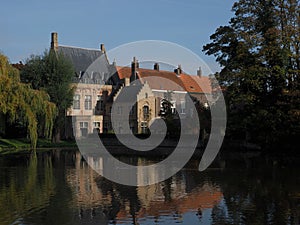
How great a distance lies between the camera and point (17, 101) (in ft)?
95.2

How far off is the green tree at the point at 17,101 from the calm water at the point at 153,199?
10.5 m

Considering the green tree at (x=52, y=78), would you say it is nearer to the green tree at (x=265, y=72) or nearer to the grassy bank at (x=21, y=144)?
the grassy bank at (x=21, y=144)

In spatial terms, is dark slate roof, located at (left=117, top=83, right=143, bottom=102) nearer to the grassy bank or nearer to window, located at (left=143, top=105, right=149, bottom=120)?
window, located at (left=143, top=105, right=149, bottom=120)

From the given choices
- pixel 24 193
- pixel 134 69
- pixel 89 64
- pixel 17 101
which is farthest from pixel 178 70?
pixel 24 193

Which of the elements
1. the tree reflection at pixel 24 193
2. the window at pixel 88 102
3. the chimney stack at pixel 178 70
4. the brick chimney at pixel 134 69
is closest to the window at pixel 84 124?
the window at pixel 88 102

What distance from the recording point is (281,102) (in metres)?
29.1

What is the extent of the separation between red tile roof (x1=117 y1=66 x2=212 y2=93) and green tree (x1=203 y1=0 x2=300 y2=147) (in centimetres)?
2826

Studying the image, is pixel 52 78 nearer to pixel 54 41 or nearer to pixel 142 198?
pixel 54 41

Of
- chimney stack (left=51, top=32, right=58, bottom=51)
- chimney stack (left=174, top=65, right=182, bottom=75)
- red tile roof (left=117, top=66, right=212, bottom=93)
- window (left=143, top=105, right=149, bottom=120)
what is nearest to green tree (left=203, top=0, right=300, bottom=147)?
window (left=143, top=105, right=149, bottom=120)

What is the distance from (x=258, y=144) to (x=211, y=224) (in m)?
25.9

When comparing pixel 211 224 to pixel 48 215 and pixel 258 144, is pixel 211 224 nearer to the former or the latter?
pixel 48 215

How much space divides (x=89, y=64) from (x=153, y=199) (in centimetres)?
5073

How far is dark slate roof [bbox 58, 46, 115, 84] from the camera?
59.6m

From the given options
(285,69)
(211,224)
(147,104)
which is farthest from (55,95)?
(211,224)
